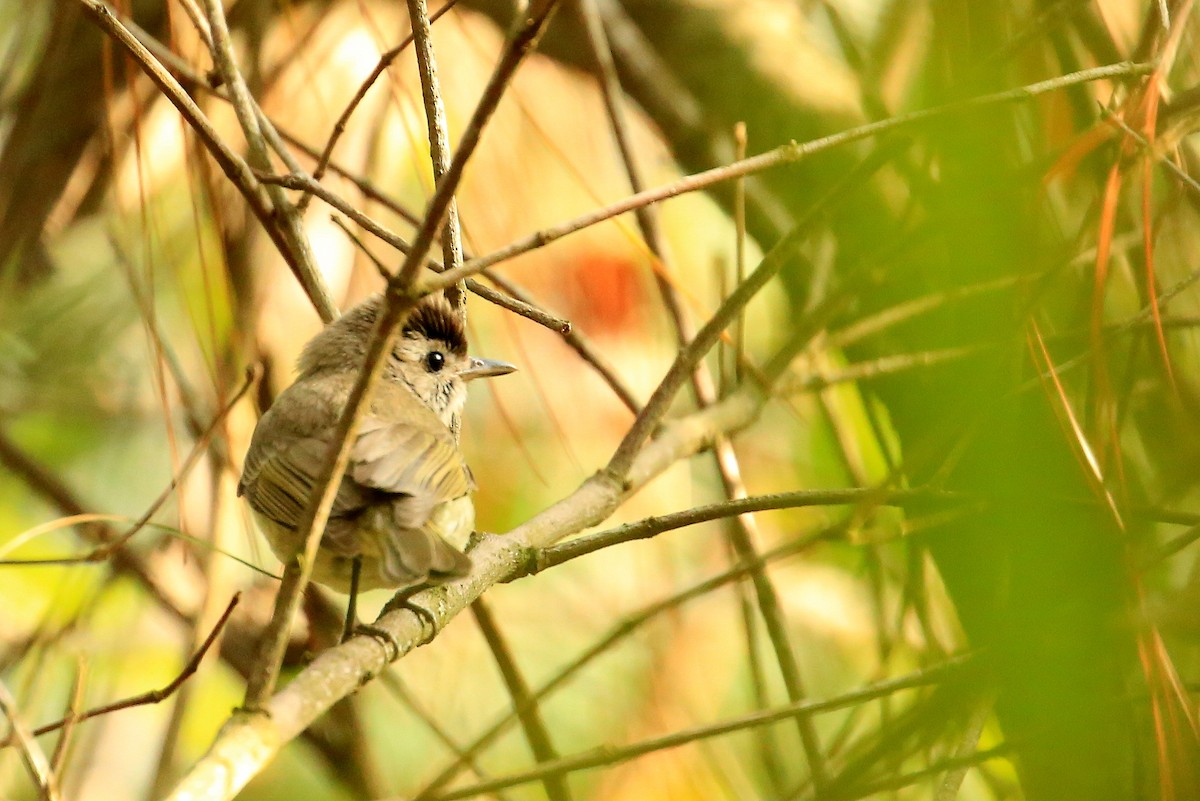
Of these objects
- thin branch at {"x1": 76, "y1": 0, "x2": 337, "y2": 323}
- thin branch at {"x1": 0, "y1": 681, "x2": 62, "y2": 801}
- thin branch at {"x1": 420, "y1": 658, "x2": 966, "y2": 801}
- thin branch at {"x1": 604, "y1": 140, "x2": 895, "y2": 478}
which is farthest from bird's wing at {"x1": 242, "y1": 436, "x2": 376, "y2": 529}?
thin branch at {"x1": 420, "y1": 658, "x2": 966, "y2": 801}

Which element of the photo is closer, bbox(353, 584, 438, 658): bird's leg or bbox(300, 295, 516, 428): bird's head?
bbox(353, 584, 438, 658): bird's leg

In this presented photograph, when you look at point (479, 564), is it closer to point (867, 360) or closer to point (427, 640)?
point (427, 640)

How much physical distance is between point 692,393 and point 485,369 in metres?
0.95

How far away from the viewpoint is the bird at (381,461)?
8.42ft

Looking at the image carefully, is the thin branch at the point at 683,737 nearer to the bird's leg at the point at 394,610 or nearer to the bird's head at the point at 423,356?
the bird's leg at the point at 394,610

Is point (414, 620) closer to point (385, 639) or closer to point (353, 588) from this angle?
point (385, 639)

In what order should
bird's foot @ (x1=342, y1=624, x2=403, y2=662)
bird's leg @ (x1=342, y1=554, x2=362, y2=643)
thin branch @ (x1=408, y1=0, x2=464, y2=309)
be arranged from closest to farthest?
1. bird's foot @ (x1=342, y1=624, x2=403, y2=662)
2. thin branch @ (x1=408, y1=0, x2=464, y2=309)
3. bird's leg @ (x1=342, y1=554, x2=362, y2=643)

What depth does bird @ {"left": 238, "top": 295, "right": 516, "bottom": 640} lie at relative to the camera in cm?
257

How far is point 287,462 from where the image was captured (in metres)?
2.92

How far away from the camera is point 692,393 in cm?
427

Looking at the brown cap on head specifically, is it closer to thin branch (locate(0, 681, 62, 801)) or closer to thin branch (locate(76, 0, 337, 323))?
thin branch (locate(76, 0, 337, 323))

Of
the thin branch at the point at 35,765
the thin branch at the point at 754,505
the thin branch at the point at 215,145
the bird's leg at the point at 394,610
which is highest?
the thin branch at the point at 215,145

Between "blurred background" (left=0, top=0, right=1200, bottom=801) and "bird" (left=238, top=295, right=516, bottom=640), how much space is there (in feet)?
0.62

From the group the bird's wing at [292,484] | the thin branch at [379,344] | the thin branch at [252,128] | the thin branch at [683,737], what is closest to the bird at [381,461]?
the bird's wing at [292,484]
